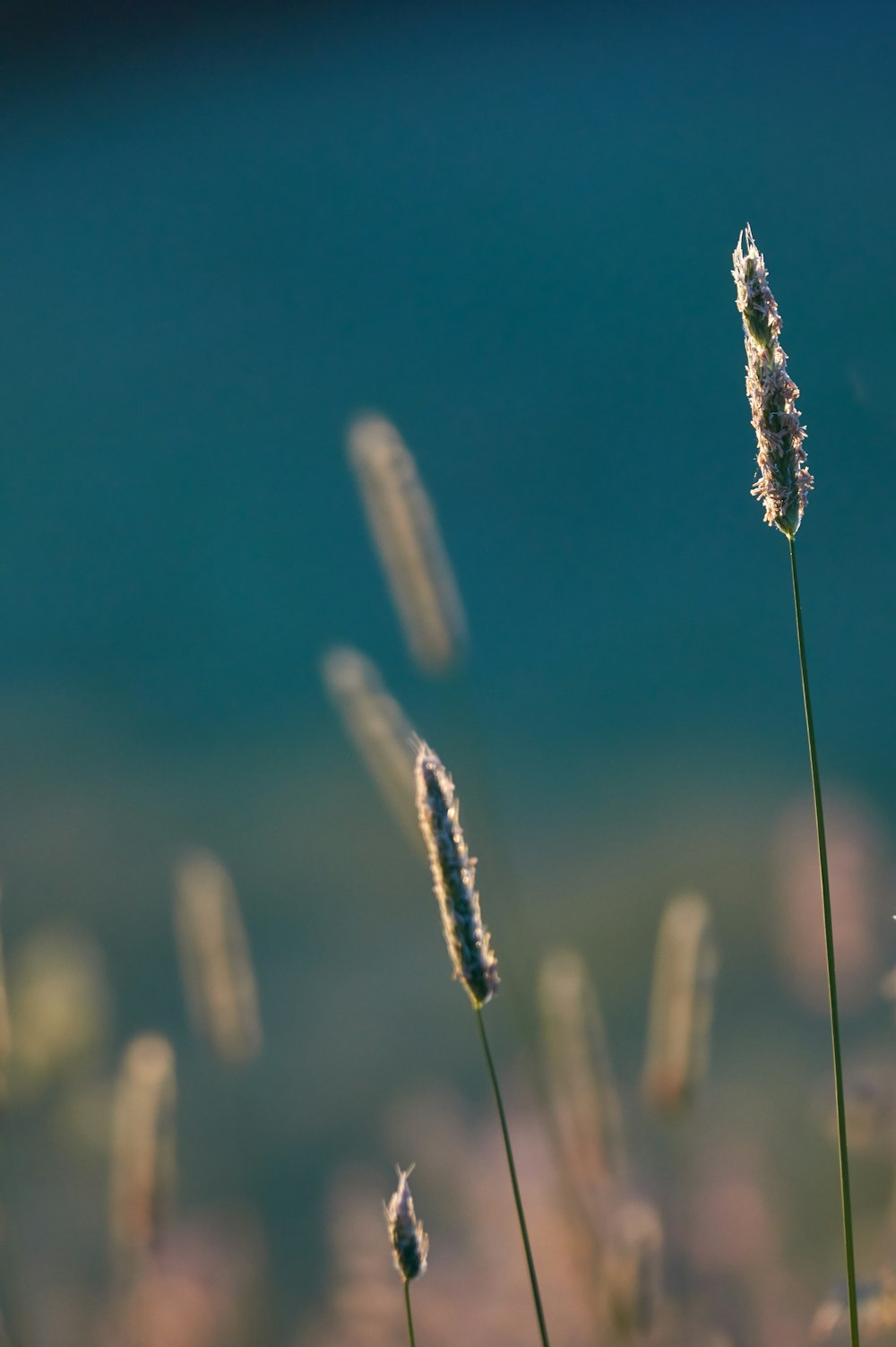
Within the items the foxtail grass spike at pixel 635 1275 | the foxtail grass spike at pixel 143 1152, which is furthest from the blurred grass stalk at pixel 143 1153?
the foxtail grass spike at pixel 635 1275

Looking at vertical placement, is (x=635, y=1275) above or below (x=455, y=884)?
A: below

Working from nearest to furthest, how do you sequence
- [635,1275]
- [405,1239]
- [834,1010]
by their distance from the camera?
[834,1010] → [405,1239] → [635,1275]


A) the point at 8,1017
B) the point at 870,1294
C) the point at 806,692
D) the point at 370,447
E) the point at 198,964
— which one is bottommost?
the point at 870,1294

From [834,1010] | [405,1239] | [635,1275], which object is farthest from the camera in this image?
[635,1275]

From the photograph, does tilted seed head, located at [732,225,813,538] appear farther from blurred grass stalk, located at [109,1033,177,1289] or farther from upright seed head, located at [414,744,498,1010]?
blurred grass stalk, located at [109,1033,177,1289]

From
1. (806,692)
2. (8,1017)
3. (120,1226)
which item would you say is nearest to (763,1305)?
(120,1226)

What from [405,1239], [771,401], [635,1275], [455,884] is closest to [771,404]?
[771,401]

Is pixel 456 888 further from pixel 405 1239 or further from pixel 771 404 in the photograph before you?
pixel 771 404

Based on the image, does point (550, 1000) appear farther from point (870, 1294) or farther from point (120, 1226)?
point (120, 1226)
